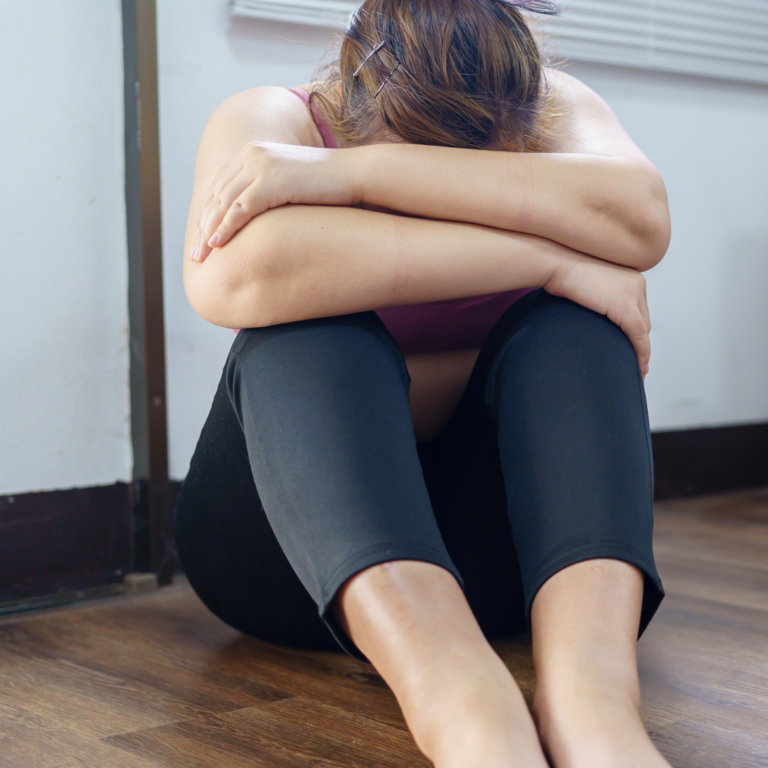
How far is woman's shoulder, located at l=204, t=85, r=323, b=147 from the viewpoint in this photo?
80cm

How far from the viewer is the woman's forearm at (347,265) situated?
0.62 metres

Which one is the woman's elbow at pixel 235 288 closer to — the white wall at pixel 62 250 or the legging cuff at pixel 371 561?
the legging cuff at pixel 371 561

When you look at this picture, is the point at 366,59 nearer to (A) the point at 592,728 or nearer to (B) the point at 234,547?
(B) the point at 234,547

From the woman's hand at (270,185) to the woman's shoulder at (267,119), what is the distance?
13cm

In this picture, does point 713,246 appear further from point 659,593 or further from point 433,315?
point 659,593

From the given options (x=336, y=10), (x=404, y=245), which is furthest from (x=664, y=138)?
(x=404, y=245)

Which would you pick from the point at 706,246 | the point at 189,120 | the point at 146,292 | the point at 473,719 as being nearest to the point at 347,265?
the point at 473,719

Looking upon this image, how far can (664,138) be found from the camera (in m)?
1.78

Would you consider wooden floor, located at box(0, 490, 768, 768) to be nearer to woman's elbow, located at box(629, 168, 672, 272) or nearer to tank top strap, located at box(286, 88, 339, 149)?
woman's elbow, located at box(629, 168, 672, 272)

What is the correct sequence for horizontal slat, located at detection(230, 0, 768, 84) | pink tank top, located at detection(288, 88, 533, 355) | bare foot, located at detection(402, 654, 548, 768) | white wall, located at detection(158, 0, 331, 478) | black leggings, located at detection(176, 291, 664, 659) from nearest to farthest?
1. bare foot, located at detection(402, 654, 548, 768)
2. black leggings, located at detection(176, 291, 664, 659)
3. pink tank top, located at detection(288, 88, 533, 355)
4. white wall, located at detection(158, 0, 331, 478)
5. horizontal slat, located at detection(230, 0, 768, 84)

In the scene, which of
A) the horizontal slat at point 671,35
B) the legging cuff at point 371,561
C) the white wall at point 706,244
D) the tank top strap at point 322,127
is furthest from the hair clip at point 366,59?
the white wall at point 706,244

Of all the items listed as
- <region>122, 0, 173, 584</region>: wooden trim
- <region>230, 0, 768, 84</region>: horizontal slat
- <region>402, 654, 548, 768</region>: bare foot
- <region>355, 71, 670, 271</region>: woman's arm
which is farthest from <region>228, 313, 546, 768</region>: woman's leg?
<region>230, 0, 768, 84</region>: horizontal slat

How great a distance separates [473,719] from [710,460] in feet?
5.13

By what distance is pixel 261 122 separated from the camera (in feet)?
2.64
